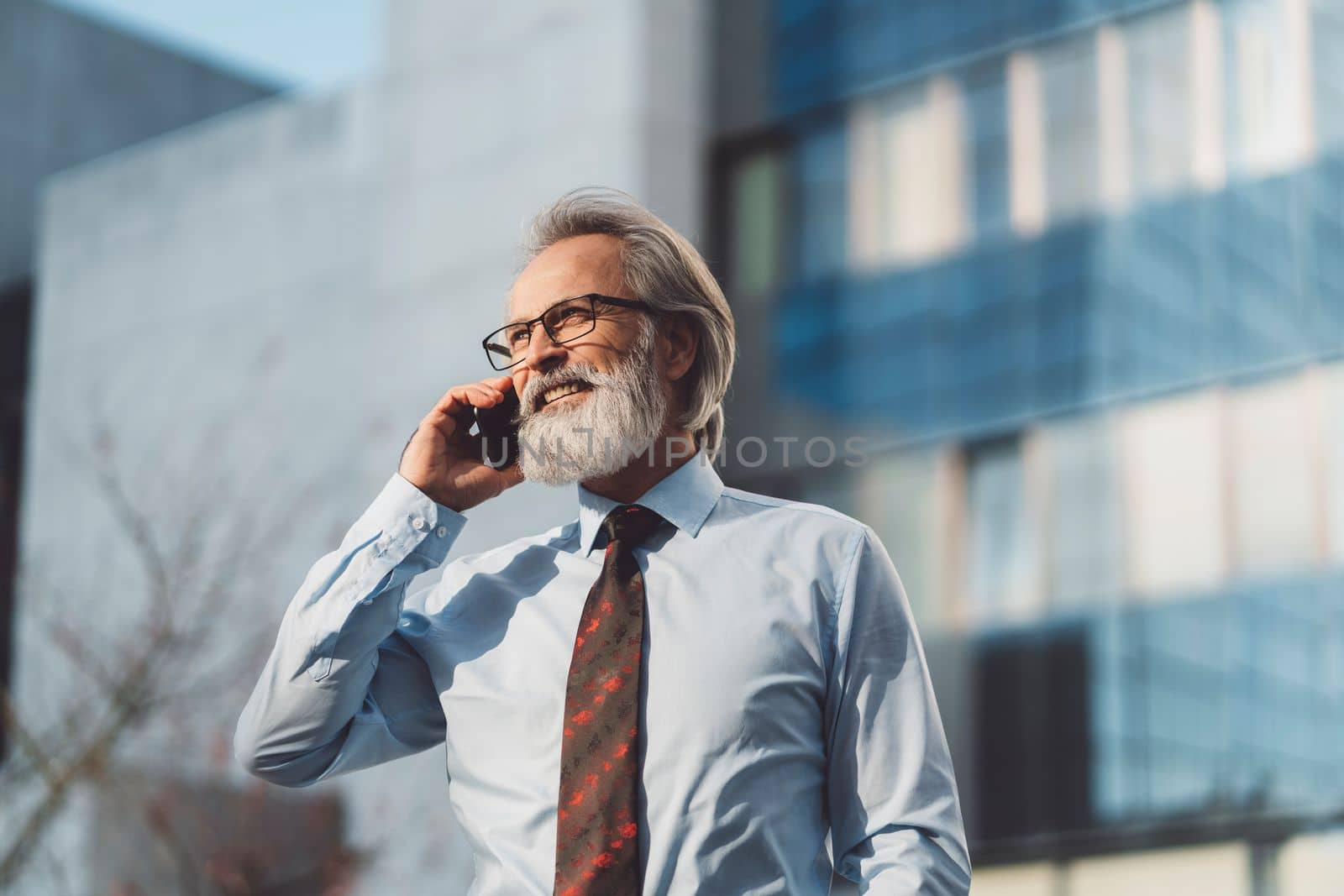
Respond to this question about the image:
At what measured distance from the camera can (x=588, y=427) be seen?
106 inches

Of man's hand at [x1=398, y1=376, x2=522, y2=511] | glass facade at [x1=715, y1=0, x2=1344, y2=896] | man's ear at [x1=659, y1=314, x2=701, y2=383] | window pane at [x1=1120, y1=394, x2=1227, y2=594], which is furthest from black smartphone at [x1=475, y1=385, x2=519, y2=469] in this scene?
window pane at [x1=1120, y1=394, x2=1227, y2=594]

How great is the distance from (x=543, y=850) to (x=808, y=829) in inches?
14.7

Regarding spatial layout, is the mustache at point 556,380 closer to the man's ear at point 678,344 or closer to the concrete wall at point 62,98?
the man's ear at point 678,344

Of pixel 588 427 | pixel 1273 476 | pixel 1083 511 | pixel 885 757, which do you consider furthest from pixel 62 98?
pixel 885 757

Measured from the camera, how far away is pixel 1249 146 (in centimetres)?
1153

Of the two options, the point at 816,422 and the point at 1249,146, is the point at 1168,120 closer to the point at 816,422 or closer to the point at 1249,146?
the point at 1249,146

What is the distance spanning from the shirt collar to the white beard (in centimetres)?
6

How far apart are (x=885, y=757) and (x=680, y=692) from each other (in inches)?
12.0

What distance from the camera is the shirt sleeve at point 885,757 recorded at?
7.81 ft

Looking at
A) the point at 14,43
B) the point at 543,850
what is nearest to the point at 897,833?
the point at 543,850

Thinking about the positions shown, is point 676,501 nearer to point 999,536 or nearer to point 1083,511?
point 1083,511

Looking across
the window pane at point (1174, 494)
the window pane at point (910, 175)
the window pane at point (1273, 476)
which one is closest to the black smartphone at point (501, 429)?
the window pane at point (1273, 476)

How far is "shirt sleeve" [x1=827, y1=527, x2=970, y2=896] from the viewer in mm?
2381

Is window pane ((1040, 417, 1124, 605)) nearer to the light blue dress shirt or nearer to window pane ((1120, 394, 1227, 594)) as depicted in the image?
window pane ((1120, 394, 1227, 594))
